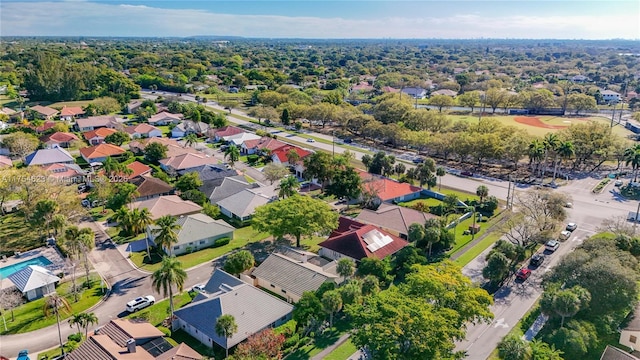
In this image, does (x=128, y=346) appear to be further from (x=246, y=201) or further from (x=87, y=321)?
(x=246, y=201)

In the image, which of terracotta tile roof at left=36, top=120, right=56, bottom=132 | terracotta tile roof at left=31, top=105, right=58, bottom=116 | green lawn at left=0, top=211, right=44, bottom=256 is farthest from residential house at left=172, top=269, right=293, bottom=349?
terracotta tile roof at left=31, top=105, right=58, bottom=116

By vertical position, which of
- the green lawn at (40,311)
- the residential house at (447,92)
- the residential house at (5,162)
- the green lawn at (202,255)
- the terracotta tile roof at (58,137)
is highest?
the residential house at (447,92)

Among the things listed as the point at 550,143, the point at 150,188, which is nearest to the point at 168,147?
the point at 150,188

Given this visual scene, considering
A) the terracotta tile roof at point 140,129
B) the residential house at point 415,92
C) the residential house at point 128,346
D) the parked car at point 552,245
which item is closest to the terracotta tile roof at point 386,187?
the parked car at point 552,245

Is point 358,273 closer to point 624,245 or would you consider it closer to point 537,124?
point 624,245

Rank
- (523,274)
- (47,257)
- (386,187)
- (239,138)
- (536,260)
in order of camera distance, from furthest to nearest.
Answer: (239,138) → (386,187) → (536,260) → (47,257) → (523,274)

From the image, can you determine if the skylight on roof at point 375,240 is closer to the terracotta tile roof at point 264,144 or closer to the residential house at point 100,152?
the terracotta tile roof at point 264,144
